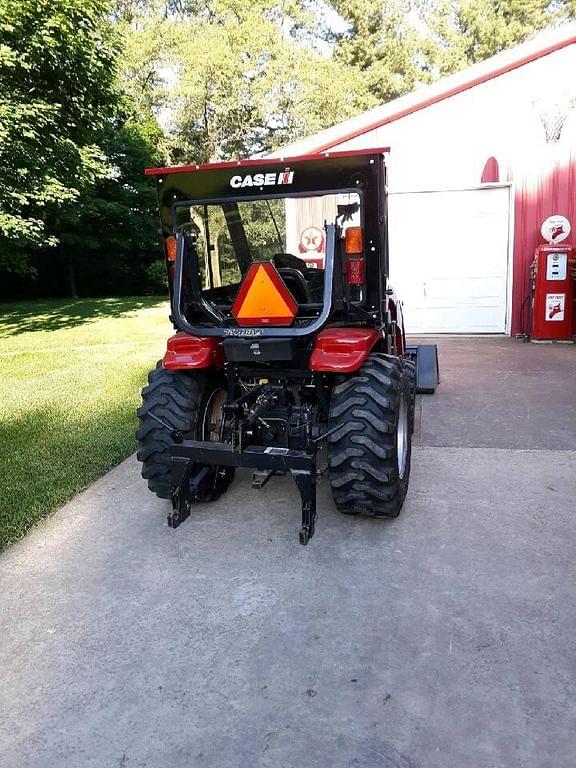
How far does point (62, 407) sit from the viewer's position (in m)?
6.80

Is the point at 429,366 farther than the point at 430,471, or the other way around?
the point at 429,366

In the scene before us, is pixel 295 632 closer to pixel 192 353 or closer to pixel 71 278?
pixel 192 353

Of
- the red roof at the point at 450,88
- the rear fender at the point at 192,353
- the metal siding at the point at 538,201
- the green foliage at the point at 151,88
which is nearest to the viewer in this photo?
the rear fender at the point at 192,353

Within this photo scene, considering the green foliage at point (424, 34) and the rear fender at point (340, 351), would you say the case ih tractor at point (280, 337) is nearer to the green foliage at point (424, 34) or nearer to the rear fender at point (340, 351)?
the rear fender at point (340, 351)

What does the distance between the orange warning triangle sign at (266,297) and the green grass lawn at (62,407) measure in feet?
6.71

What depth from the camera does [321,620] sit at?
2.80 meters

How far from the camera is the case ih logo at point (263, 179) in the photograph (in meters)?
3.53

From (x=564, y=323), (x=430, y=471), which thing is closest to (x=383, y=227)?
(x=430, y=471)

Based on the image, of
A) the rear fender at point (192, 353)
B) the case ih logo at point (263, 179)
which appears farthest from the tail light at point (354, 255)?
the rear fender at point (192, 353)

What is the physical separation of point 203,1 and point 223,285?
30321 mm

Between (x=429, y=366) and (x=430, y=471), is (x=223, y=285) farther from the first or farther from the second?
(x=429, y=366)

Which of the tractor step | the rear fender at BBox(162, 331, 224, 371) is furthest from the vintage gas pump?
the rear fender at BBox(162, 331, 224, 371)

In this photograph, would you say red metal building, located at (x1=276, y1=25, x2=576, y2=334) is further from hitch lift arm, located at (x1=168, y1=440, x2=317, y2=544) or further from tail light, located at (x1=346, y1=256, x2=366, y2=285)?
hitch lift arm, located at (x1=168, y1=440, x2=317, y2=544)

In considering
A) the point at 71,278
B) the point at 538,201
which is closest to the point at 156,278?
the point at 71,278
